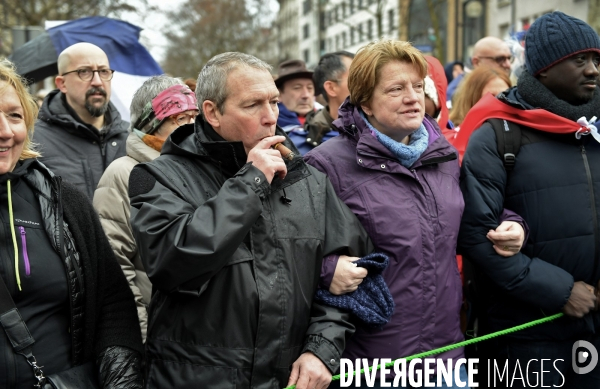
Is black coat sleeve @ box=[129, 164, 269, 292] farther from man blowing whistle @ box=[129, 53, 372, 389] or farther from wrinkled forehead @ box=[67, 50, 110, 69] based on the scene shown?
wrinkled forehead @ box=[67, 50, 110, 69]

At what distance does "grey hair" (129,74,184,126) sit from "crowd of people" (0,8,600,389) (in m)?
0.01

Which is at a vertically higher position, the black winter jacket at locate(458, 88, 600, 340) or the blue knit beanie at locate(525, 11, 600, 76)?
the blue knit beanie at locate(525, 11, 600, 76)

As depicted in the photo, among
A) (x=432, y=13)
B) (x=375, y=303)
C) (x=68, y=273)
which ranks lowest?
(x=375, y=303)

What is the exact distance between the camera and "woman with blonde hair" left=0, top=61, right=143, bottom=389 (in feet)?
8.53

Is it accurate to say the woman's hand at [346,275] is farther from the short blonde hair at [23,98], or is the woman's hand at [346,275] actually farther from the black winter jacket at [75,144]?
the black winter jacket at [75,144]

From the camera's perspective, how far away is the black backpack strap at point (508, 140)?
142 inches

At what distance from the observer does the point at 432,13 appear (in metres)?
17.2

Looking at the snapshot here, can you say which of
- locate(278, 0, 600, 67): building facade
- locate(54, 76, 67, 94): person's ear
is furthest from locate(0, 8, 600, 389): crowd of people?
locate(278, 0, 600, 67): building facade

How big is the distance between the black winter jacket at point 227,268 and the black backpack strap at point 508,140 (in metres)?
1.14

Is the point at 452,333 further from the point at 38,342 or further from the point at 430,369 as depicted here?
the point at 38,342

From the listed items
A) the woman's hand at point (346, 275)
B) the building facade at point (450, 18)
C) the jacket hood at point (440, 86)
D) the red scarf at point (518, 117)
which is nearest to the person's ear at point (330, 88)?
the jacket hood at point (440, 86)

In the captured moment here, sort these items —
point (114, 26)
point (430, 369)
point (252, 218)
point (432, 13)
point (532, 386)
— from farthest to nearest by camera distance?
1. point (432, 13)
2. point (114, 26)
3. point (532, 386)
4. point (430, 369)
5. point (252, 218)

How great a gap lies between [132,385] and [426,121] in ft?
6.38

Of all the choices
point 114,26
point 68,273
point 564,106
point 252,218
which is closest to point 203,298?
point 252,218
